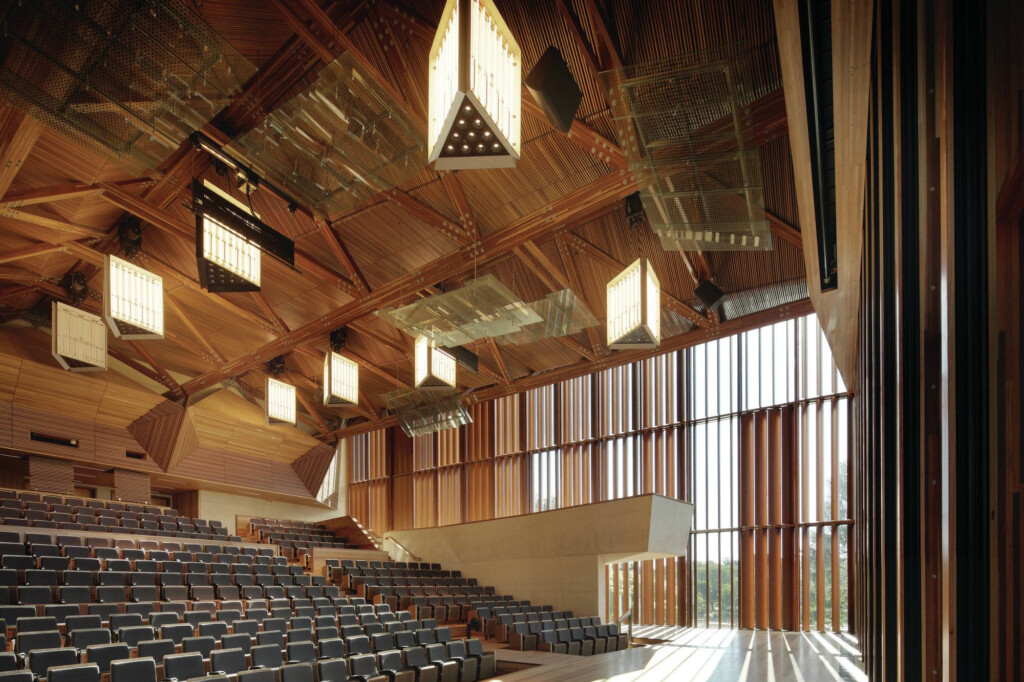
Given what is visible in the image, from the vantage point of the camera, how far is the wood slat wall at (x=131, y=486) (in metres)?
17.3

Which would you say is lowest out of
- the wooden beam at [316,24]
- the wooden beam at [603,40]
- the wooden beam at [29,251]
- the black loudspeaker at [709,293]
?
the black loudspeaker at [709,293]

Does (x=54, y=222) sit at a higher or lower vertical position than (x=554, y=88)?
higher

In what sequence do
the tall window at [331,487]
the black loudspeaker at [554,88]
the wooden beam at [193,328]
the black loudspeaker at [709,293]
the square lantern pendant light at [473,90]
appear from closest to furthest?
the square lantern pendant light at [473,90] → the black loudspeaker at [554,88] → the black loudspeaker at [709,293] → the wooden beam at [193,328] → the tall window at [331,487]

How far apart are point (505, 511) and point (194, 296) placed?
985cm

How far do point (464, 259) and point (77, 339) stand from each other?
7.58 meters

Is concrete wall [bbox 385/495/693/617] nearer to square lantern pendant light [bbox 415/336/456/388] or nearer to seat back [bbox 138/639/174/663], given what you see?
square lantern pendant light [bbox 415/336/456/388]

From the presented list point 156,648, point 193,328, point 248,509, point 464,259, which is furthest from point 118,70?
point 248,509

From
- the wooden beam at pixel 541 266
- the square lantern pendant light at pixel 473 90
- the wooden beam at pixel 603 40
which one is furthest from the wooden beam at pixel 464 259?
the square lantern pendant light at pixel 473 90

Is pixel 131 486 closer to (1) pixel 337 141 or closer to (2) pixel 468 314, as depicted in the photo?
(2) pixel 468 314

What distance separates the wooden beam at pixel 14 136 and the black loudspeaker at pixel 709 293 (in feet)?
34.8

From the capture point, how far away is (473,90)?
4039 mm

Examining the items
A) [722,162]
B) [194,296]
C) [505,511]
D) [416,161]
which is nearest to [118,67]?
[416,161]

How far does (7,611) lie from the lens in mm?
7738

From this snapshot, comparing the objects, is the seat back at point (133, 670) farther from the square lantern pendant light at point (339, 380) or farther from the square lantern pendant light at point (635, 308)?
the square lantern pendant light at point (339, 380)
